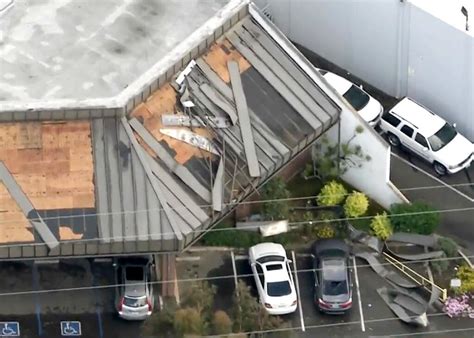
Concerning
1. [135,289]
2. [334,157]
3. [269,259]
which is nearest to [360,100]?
[334,157]

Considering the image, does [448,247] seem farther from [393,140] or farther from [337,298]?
[393,140]

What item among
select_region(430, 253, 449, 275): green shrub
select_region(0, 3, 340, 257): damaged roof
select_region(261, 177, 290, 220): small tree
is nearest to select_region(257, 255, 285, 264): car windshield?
select_region(261, 177, 290, 220): small tree

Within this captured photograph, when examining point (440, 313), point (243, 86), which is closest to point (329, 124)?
point (243, 86)

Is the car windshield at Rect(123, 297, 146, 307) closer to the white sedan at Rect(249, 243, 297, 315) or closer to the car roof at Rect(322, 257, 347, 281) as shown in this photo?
the white sedan at Rect(249, 243, 297, 315)

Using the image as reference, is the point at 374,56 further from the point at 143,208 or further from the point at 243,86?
the point at 143,208

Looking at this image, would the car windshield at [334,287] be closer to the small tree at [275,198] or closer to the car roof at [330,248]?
the car roof at [330,248]
